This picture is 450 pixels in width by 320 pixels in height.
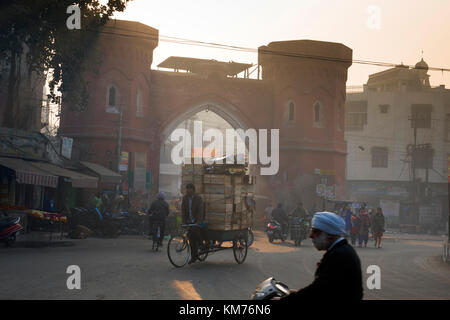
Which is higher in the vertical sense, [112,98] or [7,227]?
[112,98]

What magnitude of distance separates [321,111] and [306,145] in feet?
9.29

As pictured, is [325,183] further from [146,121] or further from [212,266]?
[212,266]

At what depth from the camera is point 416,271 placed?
511 inches

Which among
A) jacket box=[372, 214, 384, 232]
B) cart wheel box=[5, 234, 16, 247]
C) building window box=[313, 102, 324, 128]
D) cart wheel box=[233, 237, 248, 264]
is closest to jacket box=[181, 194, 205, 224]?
cart wheel box=[233, 237, 248, 264]

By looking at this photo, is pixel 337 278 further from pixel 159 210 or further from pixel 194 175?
pixel 159 210

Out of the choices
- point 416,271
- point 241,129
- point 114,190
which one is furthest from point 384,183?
point 416,271

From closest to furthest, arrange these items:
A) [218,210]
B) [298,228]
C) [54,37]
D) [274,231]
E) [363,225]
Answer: [218,210]
[54,37]
[298,228]
[274,231]
[363,225]

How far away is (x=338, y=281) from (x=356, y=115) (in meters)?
50.1

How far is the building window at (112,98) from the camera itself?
109 feet

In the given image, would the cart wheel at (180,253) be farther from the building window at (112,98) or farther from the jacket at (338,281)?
the building window at (112,98)

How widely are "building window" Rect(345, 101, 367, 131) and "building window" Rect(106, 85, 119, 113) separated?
25.9 meters

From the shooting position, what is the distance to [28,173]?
54.3ft

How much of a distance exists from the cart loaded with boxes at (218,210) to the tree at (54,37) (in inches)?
316

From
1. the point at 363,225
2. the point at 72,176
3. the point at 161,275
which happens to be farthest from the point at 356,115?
the point at 161,275
